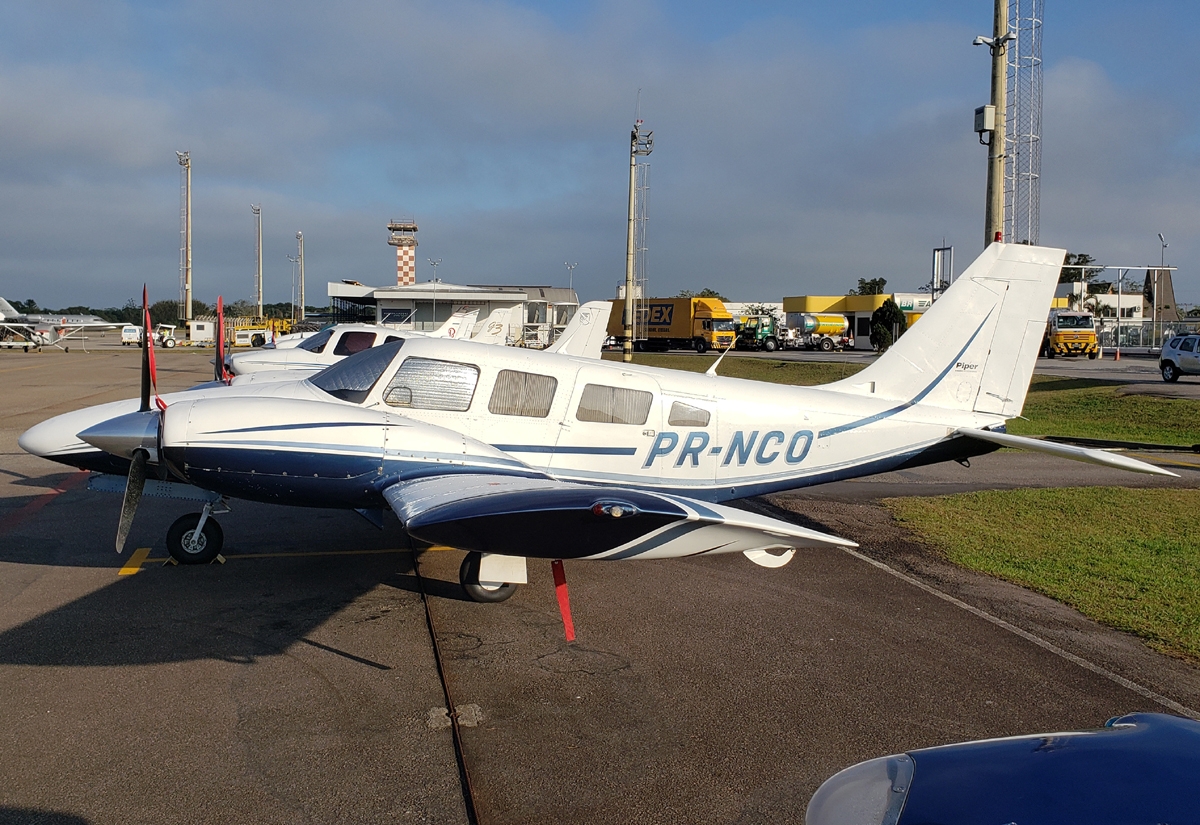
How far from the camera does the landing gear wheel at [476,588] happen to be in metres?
6.86

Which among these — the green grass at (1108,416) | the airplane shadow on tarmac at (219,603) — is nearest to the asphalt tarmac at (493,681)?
the airplane shadow on tarmac at (219,603)

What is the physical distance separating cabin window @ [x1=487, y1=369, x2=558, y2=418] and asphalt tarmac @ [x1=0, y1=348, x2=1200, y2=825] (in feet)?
5.17

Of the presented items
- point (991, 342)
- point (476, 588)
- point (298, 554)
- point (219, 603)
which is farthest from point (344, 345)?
point (991, 342)

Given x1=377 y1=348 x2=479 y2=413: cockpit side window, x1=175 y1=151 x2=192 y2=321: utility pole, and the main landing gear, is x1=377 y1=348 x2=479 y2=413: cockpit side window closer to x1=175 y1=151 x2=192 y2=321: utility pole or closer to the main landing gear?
the main landing gear

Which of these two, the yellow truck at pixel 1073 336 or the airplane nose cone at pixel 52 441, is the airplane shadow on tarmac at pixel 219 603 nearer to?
the airplane nose cone at pixel 52 441

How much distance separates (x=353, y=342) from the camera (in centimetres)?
1894

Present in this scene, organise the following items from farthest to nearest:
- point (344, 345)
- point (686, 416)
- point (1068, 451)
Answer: point (344, 345) → point (686, 416) → point (1068, 451)

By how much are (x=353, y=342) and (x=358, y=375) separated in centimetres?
1203

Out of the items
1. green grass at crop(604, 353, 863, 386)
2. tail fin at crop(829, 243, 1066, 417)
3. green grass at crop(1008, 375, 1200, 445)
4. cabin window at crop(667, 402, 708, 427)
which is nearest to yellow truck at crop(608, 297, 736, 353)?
green grass at crop(604, 353, 863, 386)

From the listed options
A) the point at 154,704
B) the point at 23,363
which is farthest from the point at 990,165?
the point at 23,363

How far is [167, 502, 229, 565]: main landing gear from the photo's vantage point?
301 inches

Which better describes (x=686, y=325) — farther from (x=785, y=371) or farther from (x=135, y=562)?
(x=135, y=562)

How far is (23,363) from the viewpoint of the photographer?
131 feet

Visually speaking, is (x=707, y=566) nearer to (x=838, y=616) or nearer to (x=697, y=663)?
(x=838, y=616)
